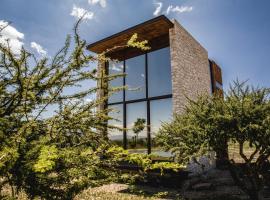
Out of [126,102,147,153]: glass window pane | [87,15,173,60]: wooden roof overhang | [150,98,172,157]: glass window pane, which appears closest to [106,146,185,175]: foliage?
[150,98,172,157]: glass window pane

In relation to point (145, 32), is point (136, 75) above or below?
below

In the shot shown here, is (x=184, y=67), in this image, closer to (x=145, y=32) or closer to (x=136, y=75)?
(x=145, y=32)

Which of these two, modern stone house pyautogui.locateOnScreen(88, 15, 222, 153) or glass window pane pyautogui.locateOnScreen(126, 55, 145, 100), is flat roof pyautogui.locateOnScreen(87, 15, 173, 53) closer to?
modern stone house pyautogui.locateOnScreen(88, 15, 222, 153)

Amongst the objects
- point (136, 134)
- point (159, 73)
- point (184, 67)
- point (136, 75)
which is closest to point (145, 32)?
point (159, 73)

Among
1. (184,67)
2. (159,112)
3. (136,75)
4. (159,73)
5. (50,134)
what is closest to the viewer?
(50,134)

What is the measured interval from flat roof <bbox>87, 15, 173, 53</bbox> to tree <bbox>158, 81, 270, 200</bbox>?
4.68m

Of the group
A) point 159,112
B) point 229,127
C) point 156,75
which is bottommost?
point 229,127

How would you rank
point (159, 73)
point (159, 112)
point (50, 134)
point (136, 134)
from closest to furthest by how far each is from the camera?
point (50, 134) → point (159, 112) → point (159, 73) → point (136, 134)

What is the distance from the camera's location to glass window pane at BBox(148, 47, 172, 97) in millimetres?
11863

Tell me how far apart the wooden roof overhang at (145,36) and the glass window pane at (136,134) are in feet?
9.58

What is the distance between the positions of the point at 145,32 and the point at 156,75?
7.05ft

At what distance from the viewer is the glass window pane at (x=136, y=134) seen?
12008mm

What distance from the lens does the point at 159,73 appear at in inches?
483

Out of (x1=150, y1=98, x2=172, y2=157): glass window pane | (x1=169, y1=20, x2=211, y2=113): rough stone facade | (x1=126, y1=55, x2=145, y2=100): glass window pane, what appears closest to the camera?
(x1=169, y1=20, x2=211, y2=113): rough stone facade
